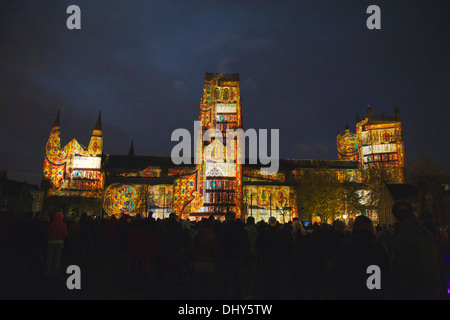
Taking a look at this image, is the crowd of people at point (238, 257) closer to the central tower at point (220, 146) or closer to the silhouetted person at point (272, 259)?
the silhouetted person at point (272, 259)

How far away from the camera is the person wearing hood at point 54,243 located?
11.2 meters

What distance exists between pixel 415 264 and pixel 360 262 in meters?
0.88

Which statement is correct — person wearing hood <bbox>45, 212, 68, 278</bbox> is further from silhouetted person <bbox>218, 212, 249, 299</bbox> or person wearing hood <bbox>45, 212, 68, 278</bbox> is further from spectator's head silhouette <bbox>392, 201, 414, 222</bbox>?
spectator's head silhouette <bbox>392, 201, 414, 222</bbox>

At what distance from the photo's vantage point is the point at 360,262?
5293 millimetres

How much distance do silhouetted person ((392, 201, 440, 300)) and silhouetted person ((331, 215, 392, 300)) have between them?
1.41ft

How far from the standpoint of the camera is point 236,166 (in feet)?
Result: 184

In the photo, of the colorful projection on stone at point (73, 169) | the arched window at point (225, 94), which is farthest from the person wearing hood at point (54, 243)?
the arched window at point (225, 94)

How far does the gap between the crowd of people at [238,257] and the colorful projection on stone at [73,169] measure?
50428mm

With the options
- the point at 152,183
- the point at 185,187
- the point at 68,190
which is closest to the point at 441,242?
the point at 185,187

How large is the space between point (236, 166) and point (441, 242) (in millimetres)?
46679

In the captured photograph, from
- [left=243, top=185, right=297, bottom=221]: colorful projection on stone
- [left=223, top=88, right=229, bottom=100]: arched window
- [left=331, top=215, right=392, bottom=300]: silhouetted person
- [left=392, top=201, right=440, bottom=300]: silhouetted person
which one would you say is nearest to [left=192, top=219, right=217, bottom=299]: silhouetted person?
[left=331, top=215, right=392, bottom=300]: silhouetted person

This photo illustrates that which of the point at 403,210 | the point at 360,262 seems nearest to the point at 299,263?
the point at 360,262
